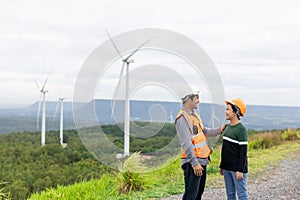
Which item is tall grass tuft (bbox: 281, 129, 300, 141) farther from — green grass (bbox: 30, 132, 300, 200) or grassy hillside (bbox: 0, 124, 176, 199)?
green grass (bbox: 30, 132, 300, 200)

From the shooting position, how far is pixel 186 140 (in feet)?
16.1

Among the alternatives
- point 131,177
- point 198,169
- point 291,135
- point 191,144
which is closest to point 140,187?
point 131,177

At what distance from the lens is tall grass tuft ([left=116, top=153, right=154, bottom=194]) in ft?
26.2

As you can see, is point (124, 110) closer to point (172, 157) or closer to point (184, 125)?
point (172, 157)

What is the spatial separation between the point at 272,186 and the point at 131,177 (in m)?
2.79

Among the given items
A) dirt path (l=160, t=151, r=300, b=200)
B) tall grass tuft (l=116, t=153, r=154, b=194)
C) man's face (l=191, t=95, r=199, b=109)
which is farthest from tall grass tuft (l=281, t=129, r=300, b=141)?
man's face (l=191, t=95, r=199, b=109)

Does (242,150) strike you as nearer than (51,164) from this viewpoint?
Yes

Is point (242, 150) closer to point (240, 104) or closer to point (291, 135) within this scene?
point (240, 104)

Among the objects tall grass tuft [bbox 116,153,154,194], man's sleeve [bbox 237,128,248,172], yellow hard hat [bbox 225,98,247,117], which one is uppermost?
yellow hard hat [bbox 225,98,247,117]

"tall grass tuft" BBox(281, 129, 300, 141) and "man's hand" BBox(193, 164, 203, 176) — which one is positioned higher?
"man's hand" BBox(193, 164, 203, 176)

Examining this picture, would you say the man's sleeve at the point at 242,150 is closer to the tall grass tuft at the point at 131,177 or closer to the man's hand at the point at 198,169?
the man's hand at the point at 198,169

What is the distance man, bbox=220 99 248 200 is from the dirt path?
2.15 metres

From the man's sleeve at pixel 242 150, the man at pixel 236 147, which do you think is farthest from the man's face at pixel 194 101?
the man's sleeve at pixel 242 150

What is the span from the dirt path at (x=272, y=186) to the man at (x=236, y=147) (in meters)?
2.15
